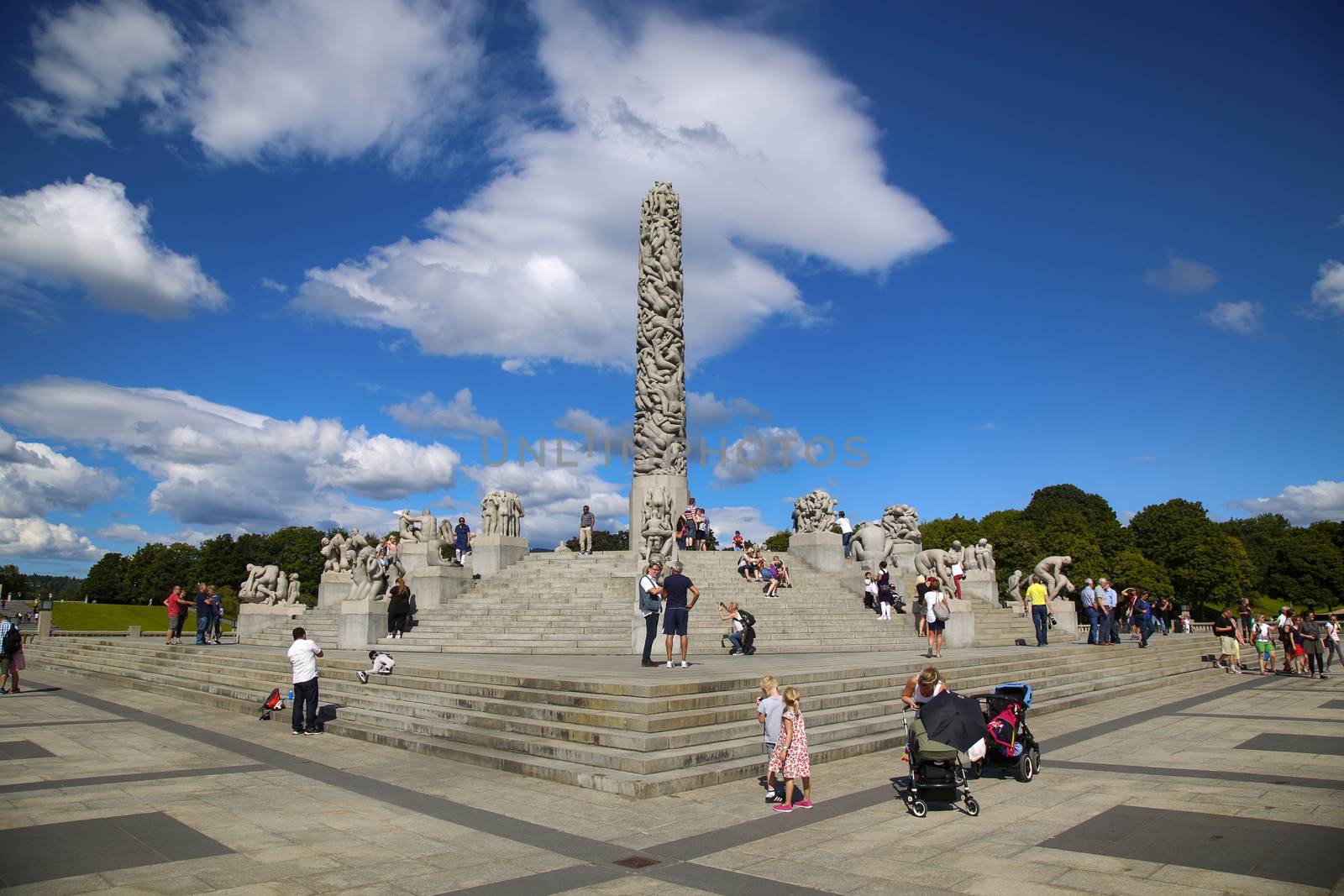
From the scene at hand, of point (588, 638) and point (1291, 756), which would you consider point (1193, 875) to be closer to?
point (1291, 756)

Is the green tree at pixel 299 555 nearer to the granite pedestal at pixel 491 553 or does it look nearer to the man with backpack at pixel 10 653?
the granite pedestal at pixel 491 553

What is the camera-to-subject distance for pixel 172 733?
1214 centimetres

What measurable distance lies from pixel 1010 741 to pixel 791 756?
2.59 m

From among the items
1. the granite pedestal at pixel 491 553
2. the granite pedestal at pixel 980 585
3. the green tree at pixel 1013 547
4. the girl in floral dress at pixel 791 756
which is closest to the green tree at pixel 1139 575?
the green tree at pixel 1013 547

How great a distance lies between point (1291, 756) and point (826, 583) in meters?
16.0

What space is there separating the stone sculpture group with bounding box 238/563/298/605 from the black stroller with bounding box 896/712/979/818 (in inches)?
981

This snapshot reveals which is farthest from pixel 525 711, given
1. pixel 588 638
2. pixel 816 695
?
pixel 588 638

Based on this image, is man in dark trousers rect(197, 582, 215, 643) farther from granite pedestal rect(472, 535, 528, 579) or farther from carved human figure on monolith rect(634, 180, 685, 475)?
carved human figure on monolith rect(634, 180, 685, 475)

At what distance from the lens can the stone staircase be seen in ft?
30.1

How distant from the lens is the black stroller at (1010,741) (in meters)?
8.91

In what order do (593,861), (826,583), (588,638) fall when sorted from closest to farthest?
(593,861), (588,638), (826,583)

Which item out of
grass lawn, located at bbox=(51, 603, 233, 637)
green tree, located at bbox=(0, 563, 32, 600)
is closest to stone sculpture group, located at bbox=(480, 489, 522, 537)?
grass lawn, located at bbox=(51, 603, 233, 637)

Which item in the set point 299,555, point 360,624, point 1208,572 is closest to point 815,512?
point 360,624

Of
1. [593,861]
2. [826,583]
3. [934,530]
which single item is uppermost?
[934,530]
